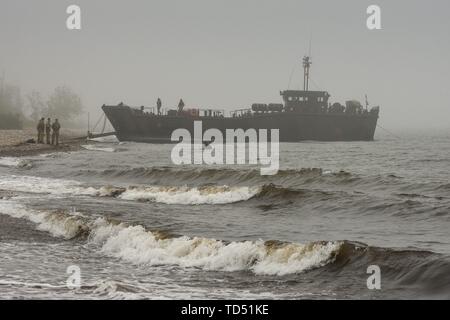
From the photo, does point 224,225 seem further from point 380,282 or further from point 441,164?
point 441,164

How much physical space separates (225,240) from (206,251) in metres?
1.13

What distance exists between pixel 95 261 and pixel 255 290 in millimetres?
3866

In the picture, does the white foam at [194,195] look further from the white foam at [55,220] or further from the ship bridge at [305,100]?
the ship bridge at [305,100]

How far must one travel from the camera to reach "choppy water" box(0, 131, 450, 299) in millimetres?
10398

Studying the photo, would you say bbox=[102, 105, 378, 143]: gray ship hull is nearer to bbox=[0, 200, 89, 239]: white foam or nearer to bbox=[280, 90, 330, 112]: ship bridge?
bbox=[280, 90, 330, 112]: ship bridge

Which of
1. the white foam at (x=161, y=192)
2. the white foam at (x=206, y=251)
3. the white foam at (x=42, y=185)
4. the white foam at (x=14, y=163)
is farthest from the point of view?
the white foam at (x=14, y=163)

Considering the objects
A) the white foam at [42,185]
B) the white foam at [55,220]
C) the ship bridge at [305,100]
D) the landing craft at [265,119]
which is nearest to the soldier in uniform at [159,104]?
the landing craft at [265,119]

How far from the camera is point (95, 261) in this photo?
12.6 m

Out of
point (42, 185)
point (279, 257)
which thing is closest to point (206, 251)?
point (279, 257)

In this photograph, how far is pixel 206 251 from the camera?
12992mm

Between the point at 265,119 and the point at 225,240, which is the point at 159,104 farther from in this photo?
the point at 225,240

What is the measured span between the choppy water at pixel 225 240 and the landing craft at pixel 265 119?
147 ft

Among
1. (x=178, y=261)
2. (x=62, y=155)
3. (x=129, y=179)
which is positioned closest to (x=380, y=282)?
(x=178, y=261)

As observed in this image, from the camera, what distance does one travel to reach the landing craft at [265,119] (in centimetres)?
7412
